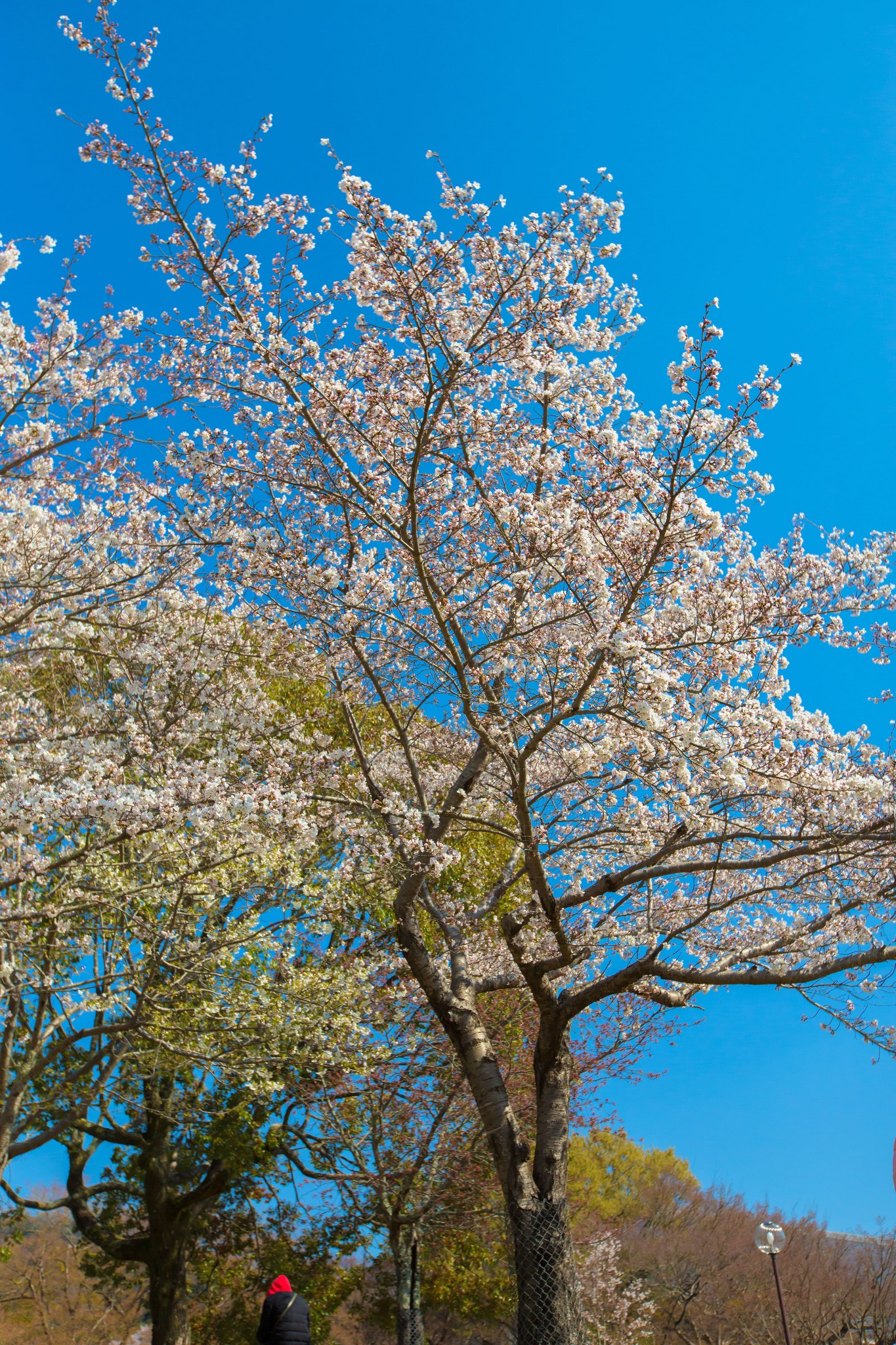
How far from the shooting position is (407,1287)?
37.4 feet

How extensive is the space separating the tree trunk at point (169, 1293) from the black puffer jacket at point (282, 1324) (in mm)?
5747

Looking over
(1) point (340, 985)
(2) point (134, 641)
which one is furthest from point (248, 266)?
(1) point (340, 985)

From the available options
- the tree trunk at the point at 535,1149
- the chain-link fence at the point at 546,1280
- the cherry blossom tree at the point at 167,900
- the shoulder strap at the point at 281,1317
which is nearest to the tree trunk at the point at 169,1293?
the cherry blossom tree at the point at 167,900

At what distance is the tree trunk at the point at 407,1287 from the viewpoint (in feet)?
36.2

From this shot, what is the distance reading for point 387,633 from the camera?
8.28m

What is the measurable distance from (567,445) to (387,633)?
254cm

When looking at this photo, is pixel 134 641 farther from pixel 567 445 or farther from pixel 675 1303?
pixel 675 1303

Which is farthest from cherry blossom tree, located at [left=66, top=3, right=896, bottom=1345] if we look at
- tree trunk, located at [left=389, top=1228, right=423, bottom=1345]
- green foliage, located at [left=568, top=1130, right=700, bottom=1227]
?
green foliage, located at [left=568, top=1130, right=700, bottom=1227]

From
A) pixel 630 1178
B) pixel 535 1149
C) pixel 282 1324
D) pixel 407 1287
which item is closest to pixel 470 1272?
pixel 407 1287

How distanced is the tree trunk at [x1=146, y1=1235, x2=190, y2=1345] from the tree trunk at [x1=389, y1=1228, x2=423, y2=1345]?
24 centimetres

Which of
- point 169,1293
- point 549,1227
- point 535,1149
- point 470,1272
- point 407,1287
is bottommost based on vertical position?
point 169,1293

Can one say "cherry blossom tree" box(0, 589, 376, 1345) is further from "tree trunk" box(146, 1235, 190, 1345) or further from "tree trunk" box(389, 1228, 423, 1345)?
"tree trunk" box(389, 1228, 423, 1345)

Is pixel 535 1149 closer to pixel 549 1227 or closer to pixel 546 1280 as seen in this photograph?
pixel 549 1227

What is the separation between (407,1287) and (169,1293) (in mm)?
3190
